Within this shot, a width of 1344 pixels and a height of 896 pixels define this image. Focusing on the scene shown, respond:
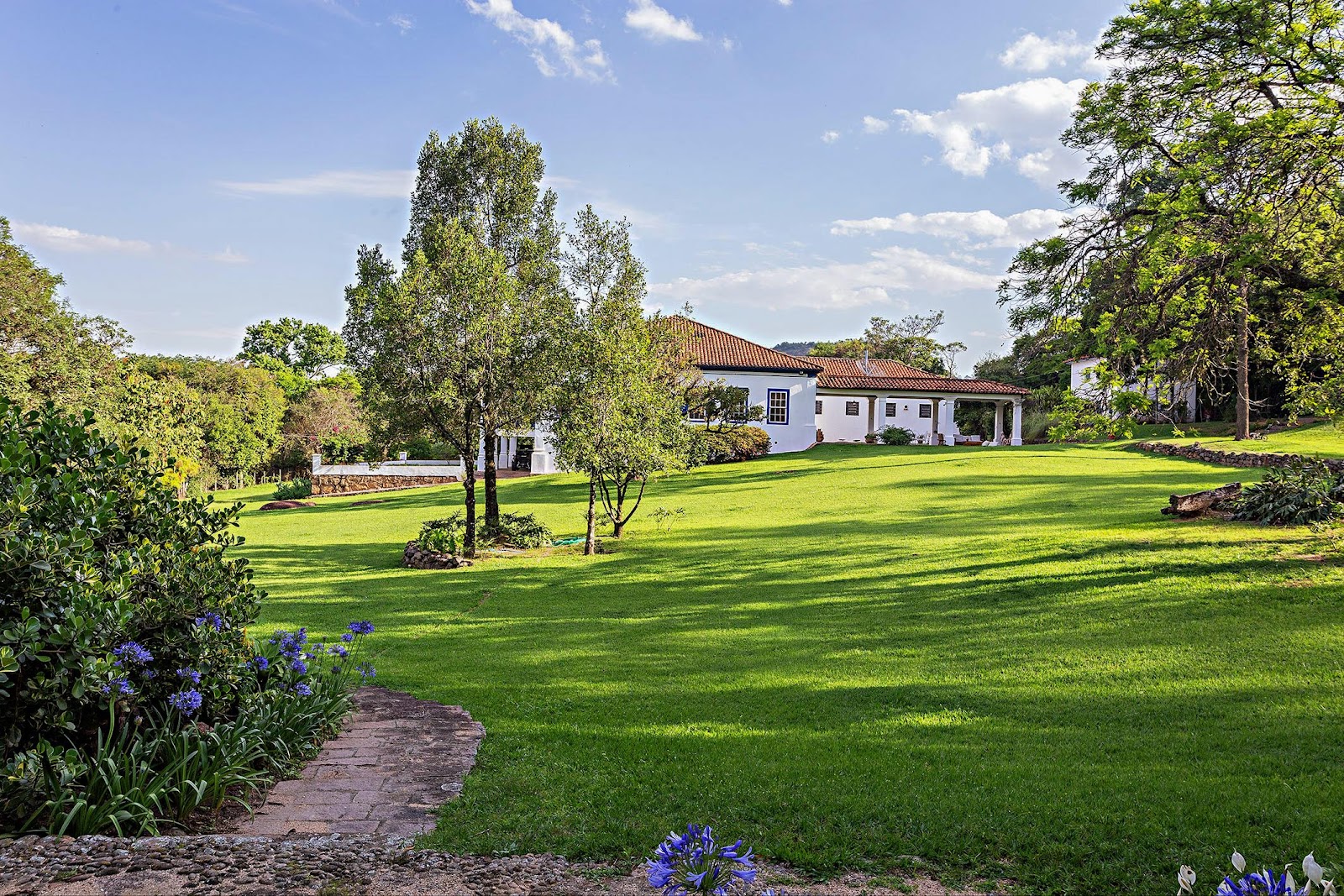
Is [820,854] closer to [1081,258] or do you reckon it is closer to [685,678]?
[685,678]

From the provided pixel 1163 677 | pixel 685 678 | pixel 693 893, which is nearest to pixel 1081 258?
pixel 1163 677

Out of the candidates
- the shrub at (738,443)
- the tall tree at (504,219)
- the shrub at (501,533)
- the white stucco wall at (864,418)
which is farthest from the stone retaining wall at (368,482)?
the tall tree at (504,219)

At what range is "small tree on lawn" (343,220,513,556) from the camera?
1455 centimetres

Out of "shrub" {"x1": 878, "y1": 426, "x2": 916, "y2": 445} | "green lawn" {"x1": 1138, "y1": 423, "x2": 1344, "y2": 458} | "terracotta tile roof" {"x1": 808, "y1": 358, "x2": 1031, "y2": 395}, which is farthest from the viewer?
"terracotta tile roof" {"x1": 808, "y1": 358, "x2": 1031, "y2": 395}

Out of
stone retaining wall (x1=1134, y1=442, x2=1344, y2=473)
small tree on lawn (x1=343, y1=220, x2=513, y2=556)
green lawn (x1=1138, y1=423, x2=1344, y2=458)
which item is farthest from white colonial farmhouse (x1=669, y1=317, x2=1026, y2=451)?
small tree on lawn (x1=343, y1=220, x2=513, y2=556)

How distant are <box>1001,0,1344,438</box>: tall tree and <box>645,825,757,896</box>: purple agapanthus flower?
296 inches

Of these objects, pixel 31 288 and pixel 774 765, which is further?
pixel 31 288

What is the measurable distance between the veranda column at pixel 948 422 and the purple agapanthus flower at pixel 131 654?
40.3 meters

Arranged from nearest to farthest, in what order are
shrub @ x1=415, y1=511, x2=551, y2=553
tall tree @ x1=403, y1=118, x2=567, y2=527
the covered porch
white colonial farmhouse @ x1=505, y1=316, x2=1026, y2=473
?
tall tree @ x1=403, y1=118, x2=567, y2=527, shrub @ x1=415, y1=511, x2=551, y2=553, white colonial farmhouse @ x1=505, y1=316, x2=1026, y2=473, the covered porch

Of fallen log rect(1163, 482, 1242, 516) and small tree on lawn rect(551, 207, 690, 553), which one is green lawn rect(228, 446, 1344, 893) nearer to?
fallen log rect(1163, 482, 1242, 516)

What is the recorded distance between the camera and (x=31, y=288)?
26.2m

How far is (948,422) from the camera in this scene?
4125cm

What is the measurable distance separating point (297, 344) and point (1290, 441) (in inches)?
2735

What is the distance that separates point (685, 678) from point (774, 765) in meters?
2.35
